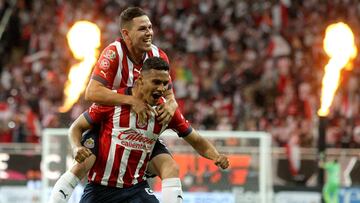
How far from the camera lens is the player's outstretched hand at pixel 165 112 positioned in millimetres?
8359

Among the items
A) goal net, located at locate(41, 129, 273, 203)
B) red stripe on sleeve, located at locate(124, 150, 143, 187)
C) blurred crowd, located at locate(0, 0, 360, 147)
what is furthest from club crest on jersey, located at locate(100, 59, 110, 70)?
blurred crowd, located at locate(0, 0, 360, 147)

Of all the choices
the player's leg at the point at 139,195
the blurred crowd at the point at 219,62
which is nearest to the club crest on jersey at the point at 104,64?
the player's leg at the point at 139,195

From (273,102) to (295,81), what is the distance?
0.54m

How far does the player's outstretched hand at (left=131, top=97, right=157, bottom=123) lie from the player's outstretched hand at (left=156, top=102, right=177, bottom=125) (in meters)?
0.10

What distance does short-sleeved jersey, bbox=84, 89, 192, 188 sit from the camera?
841 centimetres

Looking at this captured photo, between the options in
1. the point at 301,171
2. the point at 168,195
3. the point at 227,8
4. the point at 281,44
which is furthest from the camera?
the point at 227,8

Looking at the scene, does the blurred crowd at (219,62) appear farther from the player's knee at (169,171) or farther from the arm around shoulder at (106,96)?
the arm around shoulder at (106,96)

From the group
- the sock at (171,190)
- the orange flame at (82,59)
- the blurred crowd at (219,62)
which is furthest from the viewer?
the blurred crowd at (219,62)

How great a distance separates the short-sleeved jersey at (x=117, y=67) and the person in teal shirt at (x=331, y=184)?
612 centimetres

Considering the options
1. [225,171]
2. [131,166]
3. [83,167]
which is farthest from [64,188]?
[225,171]

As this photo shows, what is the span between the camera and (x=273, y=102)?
1872 centimetres

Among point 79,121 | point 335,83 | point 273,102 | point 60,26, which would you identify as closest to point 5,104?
point 60,26

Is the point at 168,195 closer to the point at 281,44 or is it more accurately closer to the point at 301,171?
the point at 301,171

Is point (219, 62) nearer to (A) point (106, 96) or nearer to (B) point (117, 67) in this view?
(B) point (117, 67)
